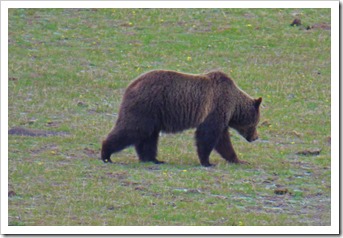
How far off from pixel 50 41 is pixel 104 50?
5.62 feet

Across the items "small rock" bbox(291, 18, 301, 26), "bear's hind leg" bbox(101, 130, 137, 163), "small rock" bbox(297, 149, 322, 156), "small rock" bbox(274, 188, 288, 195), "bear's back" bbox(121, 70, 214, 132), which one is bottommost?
"small rock" bbox(297, 149, 322, 156)

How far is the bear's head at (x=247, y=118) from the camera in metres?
14.7

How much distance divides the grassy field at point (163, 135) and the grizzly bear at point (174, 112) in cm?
32

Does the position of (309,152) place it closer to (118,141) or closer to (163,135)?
(163,135)

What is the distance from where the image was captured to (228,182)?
501 inches

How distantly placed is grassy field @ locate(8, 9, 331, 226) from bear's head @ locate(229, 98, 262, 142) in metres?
0.39

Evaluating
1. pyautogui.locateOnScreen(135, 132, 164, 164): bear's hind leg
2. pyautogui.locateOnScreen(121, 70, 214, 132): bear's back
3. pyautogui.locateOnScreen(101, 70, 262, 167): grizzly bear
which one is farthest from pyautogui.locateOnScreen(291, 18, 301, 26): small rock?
pyautogui.locateOnScreen(135, 132, 164, 164): bear's hind leg

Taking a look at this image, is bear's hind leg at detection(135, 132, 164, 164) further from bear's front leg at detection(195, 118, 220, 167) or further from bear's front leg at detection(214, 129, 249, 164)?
bear's front leg at detection(214, 129, 249, 164)

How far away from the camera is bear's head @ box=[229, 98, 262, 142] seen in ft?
48.3

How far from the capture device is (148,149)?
45.8 ft

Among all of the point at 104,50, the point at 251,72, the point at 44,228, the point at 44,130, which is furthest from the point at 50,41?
the point at 44,228

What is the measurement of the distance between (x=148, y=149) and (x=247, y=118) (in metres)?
1.95

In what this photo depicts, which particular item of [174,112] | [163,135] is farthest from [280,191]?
[163,135]

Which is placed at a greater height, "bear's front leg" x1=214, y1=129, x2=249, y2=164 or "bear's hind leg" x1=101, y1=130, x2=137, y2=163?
"bear's hind leg" x1=101, y1=130, x2=137, y2=163
